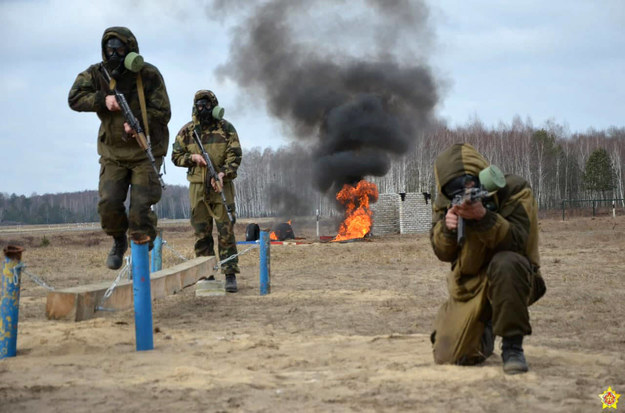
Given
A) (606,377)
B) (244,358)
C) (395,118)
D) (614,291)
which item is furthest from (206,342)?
(395,118)

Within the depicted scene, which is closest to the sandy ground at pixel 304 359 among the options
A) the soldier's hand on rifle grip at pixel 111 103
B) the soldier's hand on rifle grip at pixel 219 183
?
the soldier's hand on rifle grip at pixel 219 183

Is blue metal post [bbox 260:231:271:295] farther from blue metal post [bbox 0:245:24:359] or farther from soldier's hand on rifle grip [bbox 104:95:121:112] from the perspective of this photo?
blue metal post [bbox 0:245:24:359]

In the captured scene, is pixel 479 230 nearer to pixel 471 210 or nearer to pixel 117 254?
pixel 471 210

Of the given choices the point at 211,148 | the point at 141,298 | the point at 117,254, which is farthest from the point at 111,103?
the point at 211,148

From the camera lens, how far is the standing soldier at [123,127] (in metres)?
5.87

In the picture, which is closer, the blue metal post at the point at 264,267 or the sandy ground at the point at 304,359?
the sandy ground at the point at 304,359

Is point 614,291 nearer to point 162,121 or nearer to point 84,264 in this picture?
point 162,121

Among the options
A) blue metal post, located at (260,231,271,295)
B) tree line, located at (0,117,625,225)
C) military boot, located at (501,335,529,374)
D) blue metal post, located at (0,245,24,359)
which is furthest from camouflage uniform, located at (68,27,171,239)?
tree line, located at (0,117,625,225)

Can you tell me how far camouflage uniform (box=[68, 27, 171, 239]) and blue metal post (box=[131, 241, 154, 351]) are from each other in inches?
43.7

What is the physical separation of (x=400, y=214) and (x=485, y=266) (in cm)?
3138

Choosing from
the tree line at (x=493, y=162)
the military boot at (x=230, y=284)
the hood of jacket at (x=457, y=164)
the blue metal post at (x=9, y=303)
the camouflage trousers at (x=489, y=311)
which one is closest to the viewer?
the camouflage trousers at (x=489, y=311)

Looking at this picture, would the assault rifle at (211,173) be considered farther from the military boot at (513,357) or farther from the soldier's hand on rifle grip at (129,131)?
the military boot at (513,357)

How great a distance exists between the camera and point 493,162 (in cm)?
6994

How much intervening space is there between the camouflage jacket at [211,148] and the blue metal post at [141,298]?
386cm
